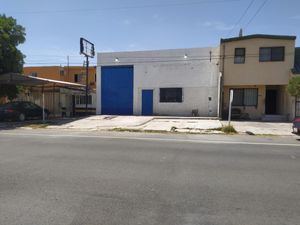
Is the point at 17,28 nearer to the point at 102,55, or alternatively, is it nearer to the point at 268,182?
the point at 102,55

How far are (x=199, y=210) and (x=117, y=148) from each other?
6249mm

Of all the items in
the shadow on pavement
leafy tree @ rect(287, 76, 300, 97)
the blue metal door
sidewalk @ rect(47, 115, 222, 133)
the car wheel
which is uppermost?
leafy tree @ rect(287, 76, 300, 97)

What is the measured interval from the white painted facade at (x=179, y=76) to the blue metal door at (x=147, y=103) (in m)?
0.30

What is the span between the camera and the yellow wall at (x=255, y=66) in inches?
926

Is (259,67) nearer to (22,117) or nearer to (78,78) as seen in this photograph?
(22,117)

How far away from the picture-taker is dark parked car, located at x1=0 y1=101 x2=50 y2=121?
22.3 metres

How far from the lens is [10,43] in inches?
875

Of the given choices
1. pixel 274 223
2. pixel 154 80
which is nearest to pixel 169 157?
pixel 274 223

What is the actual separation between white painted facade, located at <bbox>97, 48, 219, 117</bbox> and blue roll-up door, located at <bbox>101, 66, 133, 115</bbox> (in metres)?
0.51

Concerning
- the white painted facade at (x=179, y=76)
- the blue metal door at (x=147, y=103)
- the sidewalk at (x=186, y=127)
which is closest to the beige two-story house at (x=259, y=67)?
the white painted facade at (x=179, y=76)

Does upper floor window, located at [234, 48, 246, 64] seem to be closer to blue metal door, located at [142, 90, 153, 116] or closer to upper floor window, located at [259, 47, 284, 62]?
upper floor window, located at [259, 47, 284, 62]

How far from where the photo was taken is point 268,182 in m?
6.34

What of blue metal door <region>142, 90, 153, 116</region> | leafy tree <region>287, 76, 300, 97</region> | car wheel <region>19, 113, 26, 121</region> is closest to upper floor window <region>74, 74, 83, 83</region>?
blue metal door <region>142, 90, 153, 116</region>

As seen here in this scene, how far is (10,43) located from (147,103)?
12.5 meters
